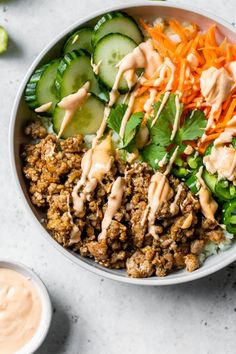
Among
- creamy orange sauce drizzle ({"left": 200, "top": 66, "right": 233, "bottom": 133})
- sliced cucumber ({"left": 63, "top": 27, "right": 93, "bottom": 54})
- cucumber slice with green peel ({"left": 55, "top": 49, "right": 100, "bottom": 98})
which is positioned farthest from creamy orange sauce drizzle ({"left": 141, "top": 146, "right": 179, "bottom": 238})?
sliced cucumber ({"left": 63, "top": 27, "right": 93, "bottom": 54})

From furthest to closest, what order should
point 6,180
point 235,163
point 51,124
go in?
point 6,180
point 51,124
point 235,163

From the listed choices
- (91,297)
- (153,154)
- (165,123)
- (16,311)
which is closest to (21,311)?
(16,311)

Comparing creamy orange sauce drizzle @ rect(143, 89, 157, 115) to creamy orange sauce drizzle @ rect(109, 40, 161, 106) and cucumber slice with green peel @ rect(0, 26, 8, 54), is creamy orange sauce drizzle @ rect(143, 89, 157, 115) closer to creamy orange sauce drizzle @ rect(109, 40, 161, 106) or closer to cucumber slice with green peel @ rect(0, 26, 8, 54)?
creamy orange sauce drizzle @ rect(109, 40, 161, 106)

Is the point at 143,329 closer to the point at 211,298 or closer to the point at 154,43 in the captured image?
the point at 211,298

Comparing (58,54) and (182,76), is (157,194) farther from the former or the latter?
(58,54)

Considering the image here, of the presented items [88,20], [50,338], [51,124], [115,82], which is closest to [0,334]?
[50,338]
